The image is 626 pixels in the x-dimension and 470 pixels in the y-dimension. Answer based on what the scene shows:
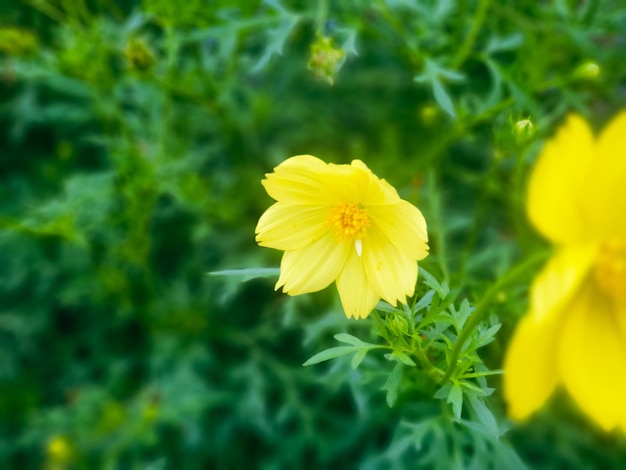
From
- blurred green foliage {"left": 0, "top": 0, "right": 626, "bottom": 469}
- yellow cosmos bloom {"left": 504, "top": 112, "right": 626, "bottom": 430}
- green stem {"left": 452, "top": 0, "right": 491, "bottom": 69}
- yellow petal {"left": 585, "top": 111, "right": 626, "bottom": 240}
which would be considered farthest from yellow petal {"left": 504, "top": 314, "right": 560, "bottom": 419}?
green stem {"left": 452, "top": 0, "right": 491, "bottom": 69}

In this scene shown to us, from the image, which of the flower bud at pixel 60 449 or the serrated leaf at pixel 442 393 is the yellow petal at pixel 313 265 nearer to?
the serrated leaf at pixel 442 393

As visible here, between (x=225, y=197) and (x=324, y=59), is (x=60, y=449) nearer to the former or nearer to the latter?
(x=225, y=197)

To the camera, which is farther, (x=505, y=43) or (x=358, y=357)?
(x=505, y=43)

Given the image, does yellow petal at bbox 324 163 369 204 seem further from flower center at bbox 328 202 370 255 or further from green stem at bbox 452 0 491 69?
green stem at bbox 452 0 491 69

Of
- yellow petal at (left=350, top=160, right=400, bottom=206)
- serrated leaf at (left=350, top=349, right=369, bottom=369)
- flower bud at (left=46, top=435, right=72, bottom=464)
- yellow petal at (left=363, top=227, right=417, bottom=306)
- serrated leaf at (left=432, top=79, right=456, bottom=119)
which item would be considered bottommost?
serrated leaf at (left=350, top=349, right=369, bottom=369)

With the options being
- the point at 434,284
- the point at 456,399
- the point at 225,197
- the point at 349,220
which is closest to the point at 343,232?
the point at 349,220

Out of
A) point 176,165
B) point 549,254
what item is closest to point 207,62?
point 176,165

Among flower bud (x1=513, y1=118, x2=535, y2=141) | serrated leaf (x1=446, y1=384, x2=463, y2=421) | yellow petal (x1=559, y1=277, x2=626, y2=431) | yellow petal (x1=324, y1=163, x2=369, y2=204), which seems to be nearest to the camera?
yellow petal (x1=559, y1=277, x2=626, y2=431)

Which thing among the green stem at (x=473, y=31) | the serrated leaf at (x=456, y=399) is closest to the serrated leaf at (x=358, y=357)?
the serrated leaf at (x=456, y=399)
